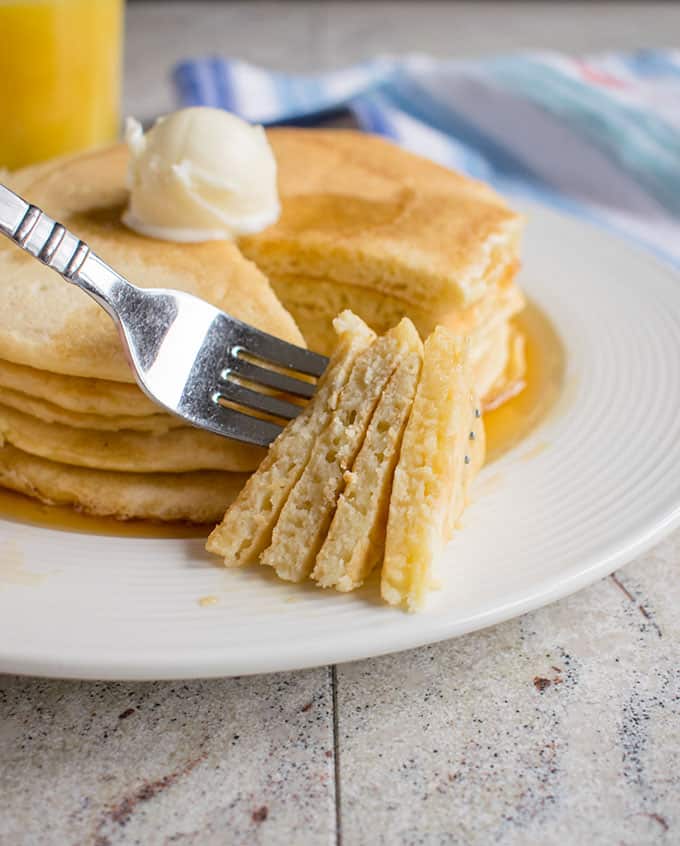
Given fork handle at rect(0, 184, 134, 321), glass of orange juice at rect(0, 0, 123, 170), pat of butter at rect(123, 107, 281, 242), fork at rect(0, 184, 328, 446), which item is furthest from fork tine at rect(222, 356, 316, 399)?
glass of orange juice at rect(0, 0, 123, 170)

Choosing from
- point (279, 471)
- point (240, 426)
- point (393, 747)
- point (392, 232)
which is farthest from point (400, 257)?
point (393, 747)

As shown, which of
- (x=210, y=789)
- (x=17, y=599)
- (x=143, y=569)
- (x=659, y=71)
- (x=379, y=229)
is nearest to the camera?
(x=210, y=789)

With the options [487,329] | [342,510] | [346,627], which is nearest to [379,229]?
[487,329]

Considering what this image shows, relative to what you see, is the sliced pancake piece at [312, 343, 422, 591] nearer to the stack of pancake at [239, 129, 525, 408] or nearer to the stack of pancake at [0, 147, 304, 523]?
the stack of pancake at [0, 147, 304, 523]

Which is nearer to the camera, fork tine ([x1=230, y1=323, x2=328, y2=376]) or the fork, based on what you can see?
the fork

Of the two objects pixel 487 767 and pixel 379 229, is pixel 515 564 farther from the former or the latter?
pixel 379 229

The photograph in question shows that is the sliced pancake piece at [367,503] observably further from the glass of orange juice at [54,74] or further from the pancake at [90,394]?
the glass of orange juice at [54,74]
